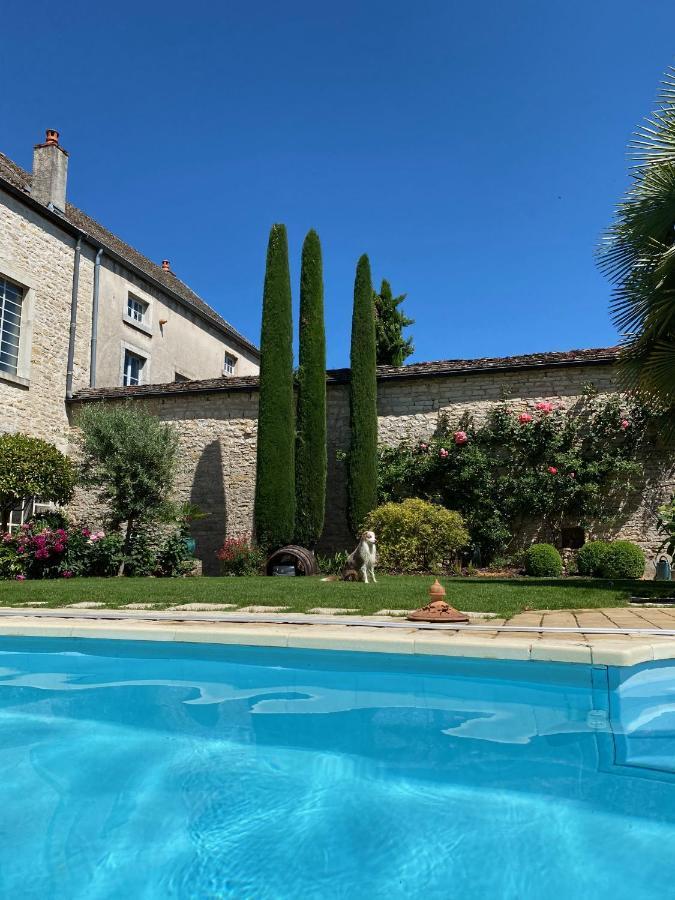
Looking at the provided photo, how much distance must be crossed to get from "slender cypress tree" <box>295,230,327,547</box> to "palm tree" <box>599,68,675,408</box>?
21.2 feet

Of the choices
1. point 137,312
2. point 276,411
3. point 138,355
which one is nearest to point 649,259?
point 276,411

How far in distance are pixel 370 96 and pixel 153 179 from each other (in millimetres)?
4307

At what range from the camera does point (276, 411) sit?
502 inches

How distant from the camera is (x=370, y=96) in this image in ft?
34.4

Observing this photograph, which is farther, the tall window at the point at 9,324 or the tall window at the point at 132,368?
the tall window at the point at 132,368

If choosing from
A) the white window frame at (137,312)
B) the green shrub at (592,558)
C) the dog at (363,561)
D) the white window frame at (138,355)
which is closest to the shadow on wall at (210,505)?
the white window frame at (138,355)

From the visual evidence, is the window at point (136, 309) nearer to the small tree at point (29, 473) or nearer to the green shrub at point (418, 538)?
the small tree at point (29, 473)

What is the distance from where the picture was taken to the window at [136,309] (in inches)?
695

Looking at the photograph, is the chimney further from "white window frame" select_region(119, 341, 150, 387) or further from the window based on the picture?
"white window frame" select_region(119, 341, 150, 387)

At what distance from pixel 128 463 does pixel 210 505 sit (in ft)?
8.47

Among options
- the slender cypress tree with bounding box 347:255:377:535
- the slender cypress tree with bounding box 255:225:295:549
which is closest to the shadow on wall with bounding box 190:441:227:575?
the slender cypress tree with bounding box 255:225:295:549

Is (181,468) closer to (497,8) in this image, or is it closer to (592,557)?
(592,557)

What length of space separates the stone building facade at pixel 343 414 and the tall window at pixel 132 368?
2.49m

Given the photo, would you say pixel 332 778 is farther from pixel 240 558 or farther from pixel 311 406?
pixel 311 406
